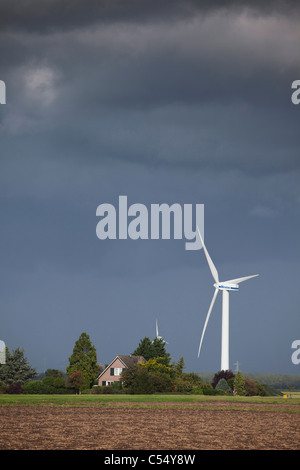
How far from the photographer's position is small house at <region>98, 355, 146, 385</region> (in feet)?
409

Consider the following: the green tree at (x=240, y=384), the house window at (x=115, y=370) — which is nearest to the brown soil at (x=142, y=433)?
the green tree at (x=240, y=384)

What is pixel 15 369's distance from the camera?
4190 inches

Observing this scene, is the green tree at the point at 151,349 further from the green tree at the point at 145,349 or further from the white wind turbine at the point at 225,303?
the white wind turbine at the point at 225,303

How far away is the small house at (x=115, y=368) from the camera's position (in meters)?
125

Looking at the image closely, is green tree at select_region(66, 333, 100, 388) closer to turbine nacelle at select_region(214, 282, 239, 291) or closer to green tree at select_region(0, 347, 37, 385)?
green tree at select_region(0, 347, 37, 385)

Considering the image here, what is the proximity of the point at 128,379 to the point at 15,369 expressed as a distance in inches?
888

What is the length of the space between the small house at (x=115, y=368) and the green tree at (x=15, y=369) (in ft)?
73.0

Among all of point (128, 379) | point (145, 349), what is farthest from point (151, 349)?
point (128, 379)

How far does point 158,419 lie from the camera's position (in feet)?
130

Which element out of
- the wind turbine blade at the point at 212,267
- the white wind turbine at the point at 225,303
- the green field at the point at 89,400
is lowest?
the green field at the point at 89,400

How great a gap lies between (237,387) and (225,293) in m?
30.4
